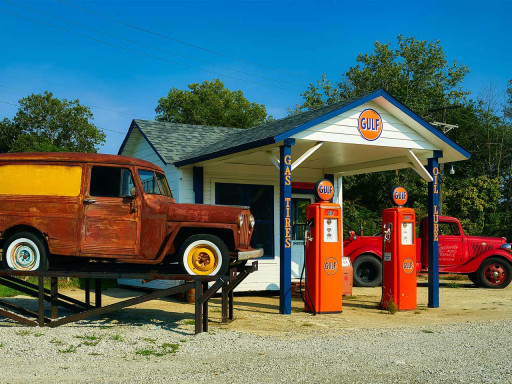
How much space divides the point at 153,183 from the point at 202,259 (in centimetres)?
145

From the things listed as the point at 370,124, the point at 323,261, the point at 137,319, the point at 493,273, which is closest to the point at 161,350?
the point at 137,319

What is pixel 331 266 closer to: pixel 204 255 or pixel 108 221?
pixel 204 255

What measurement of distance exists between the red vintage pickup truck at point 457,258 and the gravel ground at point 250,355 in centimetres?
726

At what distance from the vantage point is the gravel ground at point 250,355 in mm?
5840

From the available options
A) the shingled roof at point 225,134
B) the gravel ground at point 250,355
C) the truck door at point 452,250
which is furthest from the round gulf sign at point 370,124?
the truck door at point 452,250

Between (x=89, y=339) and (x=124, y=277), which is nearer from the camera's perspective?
(x=89, y=339)

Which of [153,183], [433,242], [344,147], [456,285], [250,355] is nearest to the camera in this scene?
[250,355]

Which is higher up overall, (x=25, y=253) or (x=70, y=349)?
(x=25, y=253)

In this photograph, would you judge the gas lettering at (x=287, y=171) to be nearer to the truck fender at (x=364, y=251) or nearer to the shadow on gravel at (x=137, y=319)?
the shadow on gravel at (x=137, y=319)

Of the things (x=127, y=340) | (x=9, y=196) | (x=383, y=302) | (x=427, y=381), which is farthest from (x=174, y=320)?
(x=427, y=381)

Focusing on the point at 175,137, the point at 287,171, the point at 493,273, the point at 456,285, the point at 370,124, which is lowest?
the point at 456,285

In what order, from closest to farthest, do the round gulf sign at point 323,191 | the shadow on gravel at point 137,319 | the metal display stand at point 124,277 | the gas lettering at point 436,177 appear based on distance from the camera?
the metal display stand at point 124,277
the shadow on gravel at point 137,319
the round gulf sign at point 323,191
the gas lettering at point 436,177

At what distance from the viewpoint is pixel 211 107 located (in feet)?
144

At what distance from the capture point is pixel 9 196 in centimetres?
839
